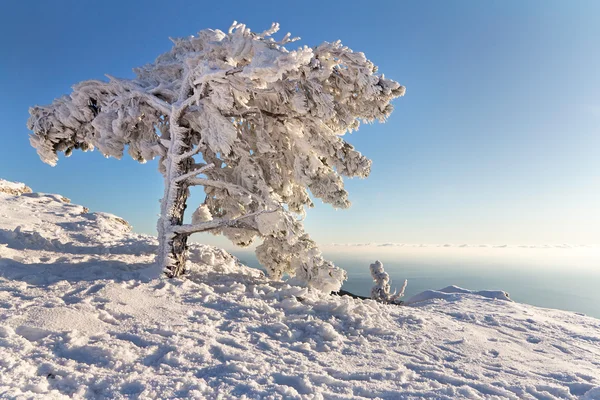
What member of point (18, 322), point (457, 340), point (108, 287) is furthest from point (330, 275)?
point (18, 322)

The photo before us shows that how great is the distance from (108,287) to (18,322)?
59.6 inches

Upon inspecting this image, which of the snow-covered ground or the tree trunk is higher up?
the tree trunk

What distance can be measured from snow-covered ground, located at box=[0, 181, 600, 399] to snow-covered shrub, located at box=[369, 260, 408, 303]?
682cm

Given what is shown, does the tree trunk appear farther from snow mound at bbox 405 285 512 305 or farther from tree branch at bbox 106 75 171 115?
snow mound at bbox 405 285 512 305


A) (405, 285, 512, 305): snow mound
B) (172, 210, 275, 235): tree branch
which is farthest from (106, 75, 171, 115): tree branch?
(405, 285, 512, 305): snow mound

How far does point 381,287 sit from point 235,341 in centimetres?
1178

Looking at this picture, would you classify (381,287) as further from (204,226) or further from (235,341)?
(235,341)

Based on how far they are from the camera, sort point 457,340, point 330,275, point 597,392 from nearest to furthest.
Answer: point 597,392 < point 457,340 < point 330,275

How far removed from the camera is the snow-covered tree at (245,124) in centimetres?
768

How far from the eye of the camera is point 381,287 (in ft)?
51.2

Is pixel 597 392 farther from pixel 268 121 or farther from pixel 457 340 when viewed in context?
pixel 268 121

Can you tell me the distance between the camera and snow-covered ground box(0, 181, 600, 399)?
12.2ft

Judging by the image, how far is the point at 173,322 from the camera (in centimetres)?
516

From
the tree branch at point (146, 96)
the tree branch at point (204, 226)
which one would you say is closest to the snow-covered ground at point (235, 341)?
the tree branch at point (204, 226)
